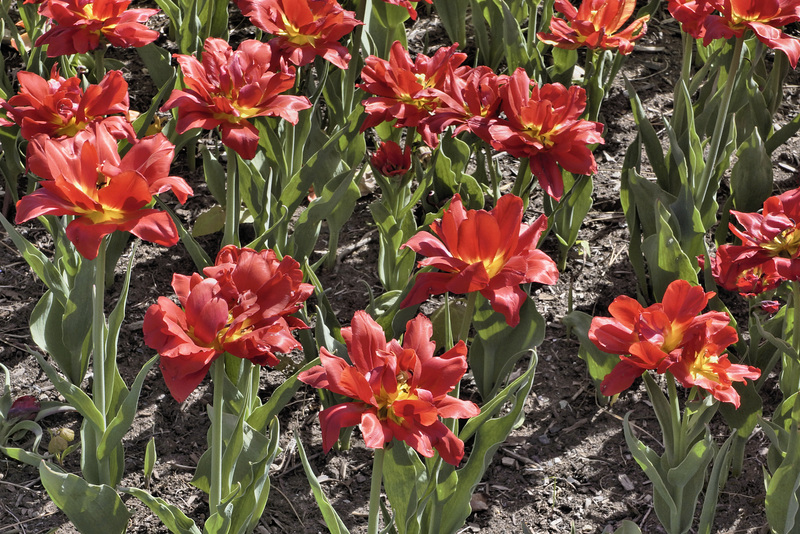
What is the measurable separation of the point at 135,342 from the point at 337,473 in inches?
25.9

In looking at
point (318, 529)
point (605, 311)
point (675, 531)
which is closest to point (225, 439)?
point (318, 529)

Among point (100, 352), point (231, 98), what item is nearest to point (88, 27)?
point (231, 98)

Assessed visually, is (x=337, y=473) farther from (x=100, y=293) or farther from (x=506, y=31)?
(x=506, y=31)

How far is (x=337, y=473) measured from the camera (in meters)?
1.96

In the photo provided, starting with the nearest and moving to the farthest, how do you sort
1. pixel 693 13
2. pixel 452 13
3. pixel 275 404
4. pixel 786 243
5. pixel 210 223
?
pixel 786 243 < pixel 275 404 < pixel 693 13 < pixel 210 223 < pixel 452 13

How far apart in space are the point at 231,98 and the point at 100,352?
0.54m

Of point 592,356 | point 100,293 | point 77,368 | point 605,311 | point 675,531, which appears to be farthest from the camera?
point 605,311

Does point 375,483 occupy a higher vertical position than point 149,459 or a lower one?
higher

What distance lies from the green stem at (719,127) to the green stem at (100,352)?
4.53 feet

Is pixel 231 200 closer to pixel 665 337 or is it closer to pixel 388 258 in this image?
pixel 388 258

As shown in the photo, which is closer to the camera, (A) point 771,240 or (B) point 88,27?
(A) point 771,240

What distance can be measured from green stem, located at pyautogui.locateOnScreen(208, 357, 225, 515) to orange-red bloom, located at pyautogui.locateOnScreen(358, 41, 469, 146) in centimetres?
75

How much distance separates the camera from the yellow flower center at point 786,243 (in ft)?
5.05

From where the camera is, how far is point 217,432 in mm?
1424
